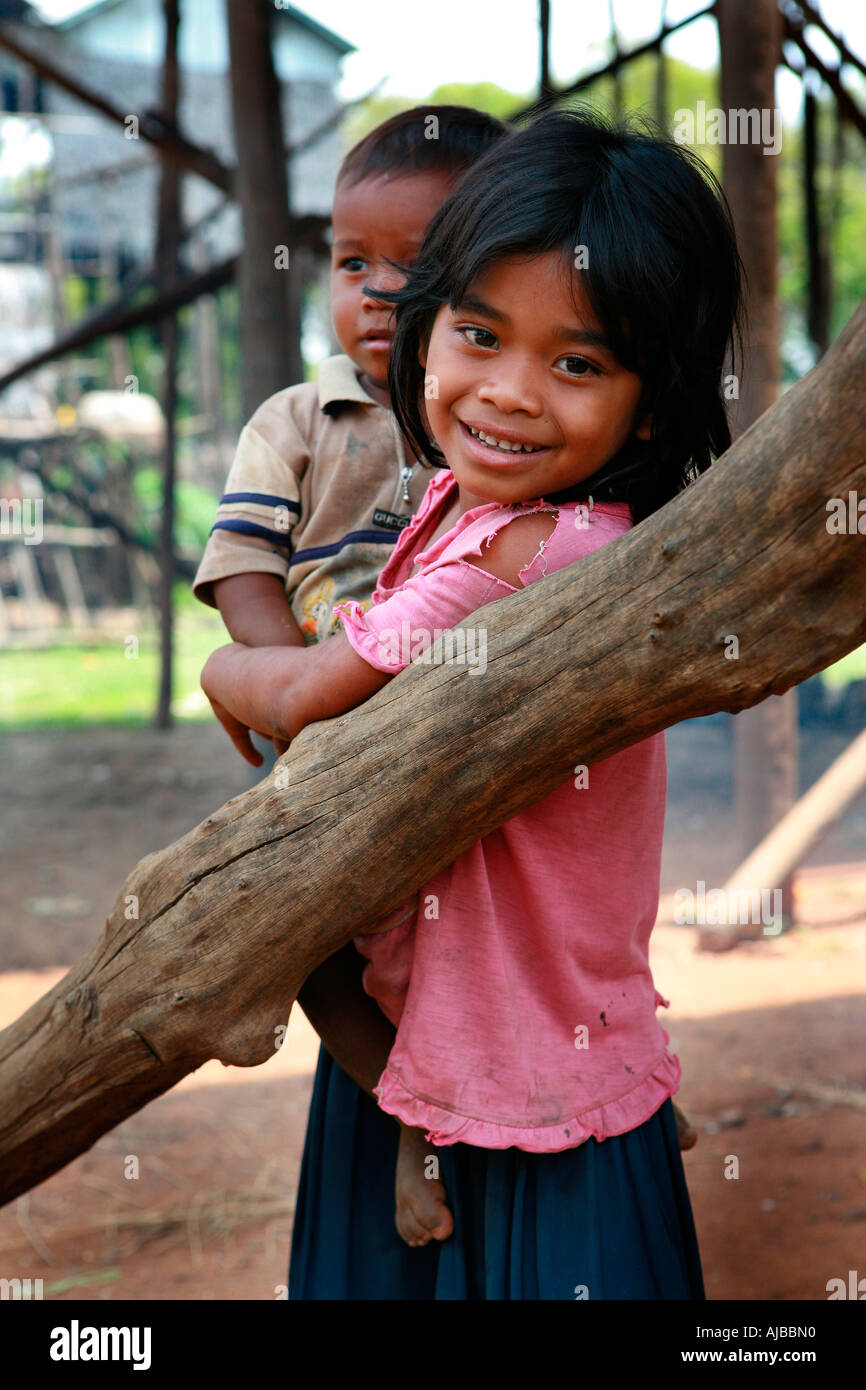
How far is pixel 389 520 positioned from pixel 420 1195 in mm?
814

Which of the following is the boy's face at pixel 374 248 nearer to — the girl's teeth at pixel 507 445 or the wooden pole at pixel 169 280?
the girl's teeth at pixel 507 445

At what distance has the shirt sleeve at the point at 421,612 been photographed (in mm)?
1218

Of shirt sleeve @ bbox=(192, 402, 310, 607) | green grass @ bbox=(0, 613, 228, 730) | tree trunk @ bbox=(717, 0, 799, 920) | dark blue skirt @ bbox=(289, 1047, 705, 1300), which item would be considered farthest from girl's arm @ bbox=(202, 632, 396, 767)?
green grass @ bbox=(0, 613, 228, 730)

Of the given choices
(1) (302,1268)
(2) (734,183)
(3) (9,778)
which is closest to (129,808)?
(3) (9,778)

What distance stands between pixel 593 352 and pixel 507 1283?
1010mm

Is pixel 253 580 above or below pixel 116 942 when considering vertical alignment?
above

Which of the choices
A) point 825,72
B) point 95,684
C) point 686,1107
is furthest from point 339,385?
point 95,684

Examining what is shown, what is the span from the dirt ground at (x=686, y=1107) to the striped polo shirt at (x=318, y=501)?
132 cm

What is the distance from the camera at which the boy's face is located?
1.48 meters

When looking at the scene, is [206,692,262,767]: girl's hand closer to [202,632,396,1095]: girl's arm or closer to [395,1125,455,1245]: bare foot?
[202,632,396,1095]: girl's arm
